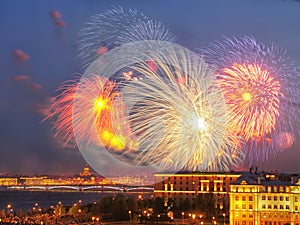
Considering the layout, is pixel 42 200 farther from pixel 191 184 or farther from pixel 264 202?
pixel 264 202

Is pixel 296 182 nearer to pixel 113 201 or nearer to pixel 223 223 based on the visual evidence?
pixel 223 223

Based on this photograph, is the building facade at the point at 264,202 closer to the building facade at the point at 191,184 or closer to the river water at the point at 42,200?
the building facade at the point at 191,184

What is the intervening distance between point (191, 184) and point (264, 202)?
2257 cm

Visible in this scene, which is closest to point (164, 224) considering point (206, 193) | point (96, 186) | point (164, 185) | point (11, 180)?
point (206, 193)

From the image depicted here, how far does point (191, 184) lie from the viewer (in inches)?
2315

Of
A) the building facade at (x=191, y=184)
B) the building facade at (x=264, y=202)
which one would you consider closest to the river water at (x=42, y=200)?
the building facade at (x=191, y=184)

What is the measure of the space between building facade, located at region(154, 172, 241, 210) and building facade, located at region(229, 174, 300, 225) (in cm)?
1875

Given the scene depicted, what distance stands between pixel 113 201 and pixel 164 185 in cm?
1810

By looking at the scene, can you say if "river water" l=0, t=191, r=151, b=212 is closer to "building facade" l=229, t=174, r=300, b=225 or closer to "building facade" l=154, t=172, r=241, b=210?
"building facade" l=154, t=172, r=241, b=210

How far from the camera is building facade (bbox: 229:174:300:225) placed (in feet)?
117

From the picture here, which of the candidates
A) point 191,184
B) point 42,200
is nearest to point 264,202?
point 191,184

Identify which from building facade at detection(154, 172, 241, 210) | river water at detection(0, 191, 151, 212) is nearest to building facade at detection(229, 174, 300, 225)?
building facade at detection(154, 172, 241, 210)

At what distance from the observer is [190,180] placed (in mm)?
59031

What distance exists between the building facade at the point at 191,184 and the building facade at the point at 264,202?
18.8 m
